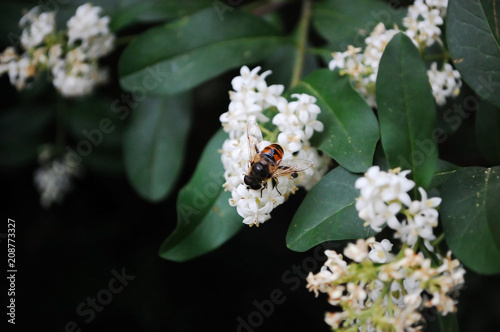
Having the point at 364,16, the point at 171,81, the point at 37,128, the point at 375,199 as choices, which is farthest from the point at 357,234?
the point at 37,128

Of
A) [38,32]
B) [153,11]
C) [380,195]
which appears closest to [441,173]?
[380,195]

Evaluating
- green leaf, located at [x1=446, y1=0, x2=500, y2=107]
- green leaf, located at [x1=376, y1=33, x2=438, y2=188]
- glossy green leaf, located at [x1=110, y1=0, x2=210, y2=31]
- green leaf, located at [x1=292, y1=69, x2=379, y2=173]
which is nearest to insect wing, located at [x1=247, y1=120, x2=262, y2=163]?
green leaf, located at [x1=292, y1=69, x2=379, y2=173]

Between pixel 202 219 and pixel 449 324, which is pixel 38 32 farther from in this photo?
pixel 449 324

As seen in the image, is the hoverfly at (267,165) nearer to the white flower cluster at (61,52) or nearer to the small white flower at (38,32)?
the white flower cluster at (61,52)

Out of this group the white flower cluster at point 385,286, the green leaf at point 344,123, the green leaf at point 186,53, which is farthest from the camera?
the green leaf at point 186,53

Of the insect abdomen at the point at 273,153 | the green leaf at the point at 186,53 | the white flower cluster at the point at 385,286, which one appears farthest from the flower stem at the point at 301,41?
the white flower cluster at the point at 385,286

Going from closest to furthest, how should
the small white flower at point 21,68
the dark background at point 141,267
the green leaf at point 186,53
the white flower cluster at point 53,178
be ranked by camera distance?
the green leaf at point 186,53 → the small white flower at point 21,68 → the dark background at point 141,267 → the white flower cluster at point 53,178
